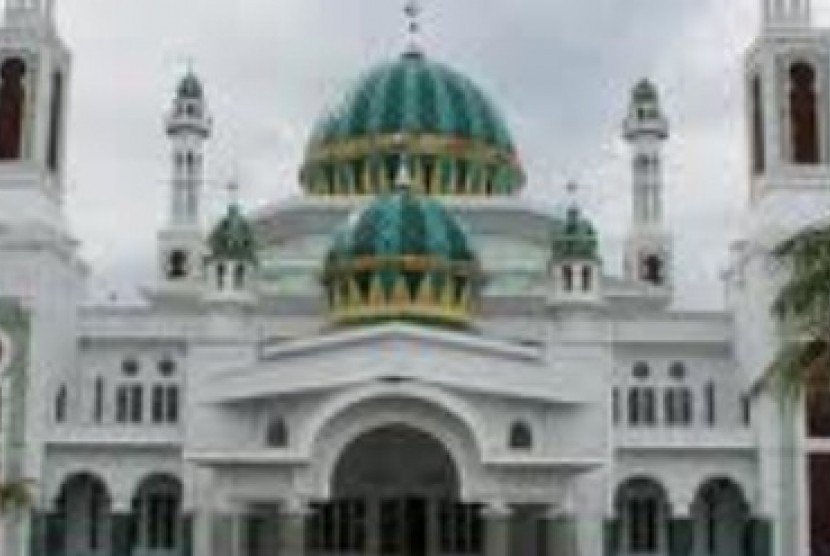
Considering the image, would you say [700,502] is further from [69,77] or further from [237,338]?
[69,77]

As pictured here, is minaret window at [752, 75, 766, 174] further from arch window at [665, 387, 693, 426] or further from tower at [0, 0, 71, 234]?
tower at [0, 0, 71, 234]

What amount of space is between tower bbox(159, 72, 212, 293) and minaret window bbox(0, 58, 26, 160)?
8.89 metres

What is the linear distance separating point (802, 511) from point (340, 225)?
1603cm

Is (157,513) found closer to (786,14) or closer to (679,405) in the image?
(679,405)

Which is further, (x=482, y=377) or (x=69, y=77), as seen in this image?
(x=69, y=77)

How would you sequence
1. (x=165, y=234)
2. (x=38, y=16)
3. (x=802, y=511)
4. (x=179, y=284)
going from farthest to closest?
(x=165, y=234), (x=179, y=284), (x=38, y=16), (x=802, y=511)

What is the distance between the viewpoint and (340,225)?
56.8m

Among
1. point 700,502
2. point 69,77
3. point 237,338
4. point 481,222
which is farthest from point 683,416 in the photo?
point 69,77

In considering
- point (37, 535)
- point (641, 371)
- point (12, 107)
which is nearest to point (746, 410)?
point (641, 371)

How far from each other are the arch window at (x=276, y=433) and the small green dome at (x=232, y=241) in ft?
18.9

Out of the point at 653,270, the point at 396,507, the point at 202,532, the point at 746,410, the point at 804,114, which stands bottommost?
the point at 202,532

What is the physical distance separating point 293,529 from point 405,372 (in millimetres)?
4571

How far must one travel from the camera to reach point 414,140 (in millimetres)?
57875

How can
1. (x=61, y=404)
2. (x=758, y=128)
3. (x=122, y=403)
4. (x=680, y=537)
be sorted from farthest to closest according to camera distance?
1. (x=122, y=403)
2. (x=758, y=128)
3. (x=61, y=404)
4. (x=680, y=537)
